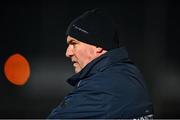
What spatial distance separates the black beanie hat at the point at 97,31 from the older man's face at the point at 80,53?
0.02m

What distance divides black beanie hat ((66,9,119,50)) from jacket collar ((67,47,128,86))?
52 mm

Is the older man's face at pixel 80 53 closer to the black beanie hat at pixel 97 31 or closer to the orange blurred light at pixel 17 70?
the black beanie hat at pixel 97 31

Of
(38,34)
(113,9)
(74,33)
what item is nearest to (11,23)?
(38,34)

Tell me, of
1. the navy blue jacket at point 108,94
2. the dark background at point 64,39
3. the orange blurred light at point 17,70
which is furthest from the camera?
the orange blurred light at point 17,70

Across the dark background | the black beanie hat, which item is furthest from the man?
the dark background

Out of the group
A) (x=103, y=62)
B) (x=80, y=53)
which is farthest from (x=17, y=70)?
(x=103, y=62)

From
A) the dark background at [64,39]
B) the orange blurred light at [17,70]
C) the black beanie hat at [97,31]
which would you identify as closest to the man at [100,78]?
the black beanie hat at [97,31]

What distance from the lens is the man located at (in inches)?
65.8

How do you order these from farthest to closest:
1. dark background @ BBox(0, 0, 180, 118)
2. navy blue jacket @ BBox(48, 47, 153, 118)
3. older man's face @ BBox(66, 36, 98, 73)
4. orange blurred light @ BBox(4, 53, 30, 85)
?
orange blurred light @ BBox(4, 53, 30, 85) < dark background @ BBox(0, 0, 180, 118) < older man's face @ BBox(66, 36, 98, 73) < navy blue jacket @ BBox(48, 47, 153, 118)

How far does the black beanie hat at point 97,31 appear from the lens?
1.86 metres

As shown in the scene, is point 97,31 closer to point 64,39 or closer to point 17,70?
point 64,39

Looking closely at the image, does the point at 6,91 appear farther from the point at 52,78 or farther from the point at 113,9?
the point at 113,9

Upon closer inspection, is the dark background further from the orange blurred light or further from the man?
the man

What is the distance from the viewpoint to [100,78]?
170cm
